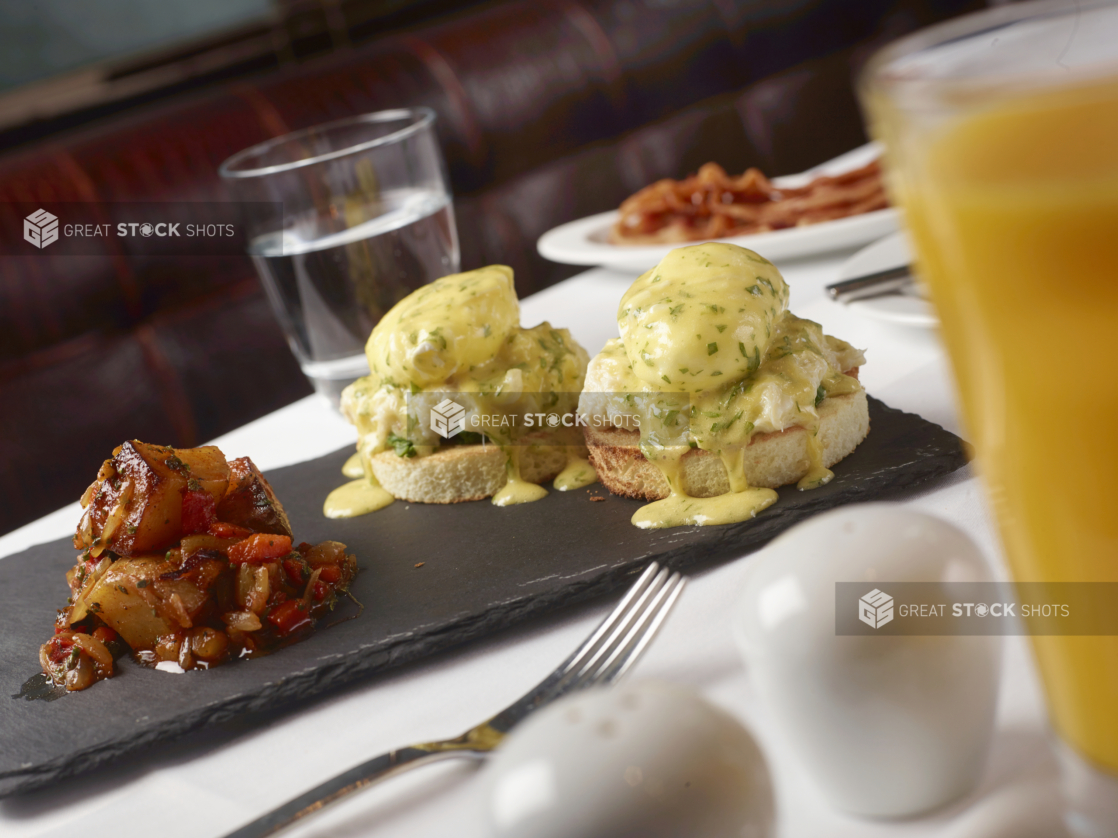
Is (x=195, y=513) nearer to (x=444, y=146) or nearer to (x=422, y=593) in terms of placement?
(x=422, y=593)

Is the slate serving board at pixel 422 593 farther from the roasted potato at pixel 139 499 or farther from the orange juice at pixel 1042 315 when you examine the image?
the orange juice at pixel 1042 315

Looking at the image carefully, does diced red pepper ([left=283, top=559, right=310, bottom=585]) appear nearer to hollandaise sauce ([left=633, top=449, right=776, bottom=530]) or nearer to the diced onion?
the diced onion

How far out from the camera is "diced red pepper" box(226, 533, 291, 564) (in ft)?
4.02

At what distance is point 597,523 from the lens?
1.35 m

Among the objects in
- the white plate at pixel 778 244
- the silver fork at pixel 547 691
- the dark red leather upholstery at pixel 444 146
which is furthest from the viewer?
the dark red leather upholstery at pixel 444 146

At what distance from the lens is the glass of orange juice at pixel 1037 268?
489 mm

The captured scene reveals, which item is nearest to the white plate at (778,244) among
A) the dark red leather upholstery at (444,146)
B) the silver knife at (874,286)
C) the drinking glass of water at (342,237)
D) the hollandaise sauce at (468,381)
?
the silver knife at (874,286)

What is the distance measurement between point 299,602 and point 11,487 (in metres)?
2.49

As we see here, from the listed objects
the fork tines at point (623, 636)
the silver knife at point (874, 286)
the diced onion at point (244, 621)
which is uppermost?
the diced onion at point (244, 621)

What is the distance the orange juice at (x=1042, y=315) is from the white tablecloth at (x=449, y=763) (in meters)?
0.13

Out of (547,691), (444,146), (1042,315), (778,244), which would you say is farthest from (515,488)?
(444,146)

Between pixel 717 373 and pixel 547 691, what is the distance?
1.74 ft

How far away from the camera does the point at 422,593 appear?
1252 millimetres

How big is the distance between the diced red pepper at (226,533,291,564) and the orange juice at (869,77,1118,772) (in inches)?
34.7
